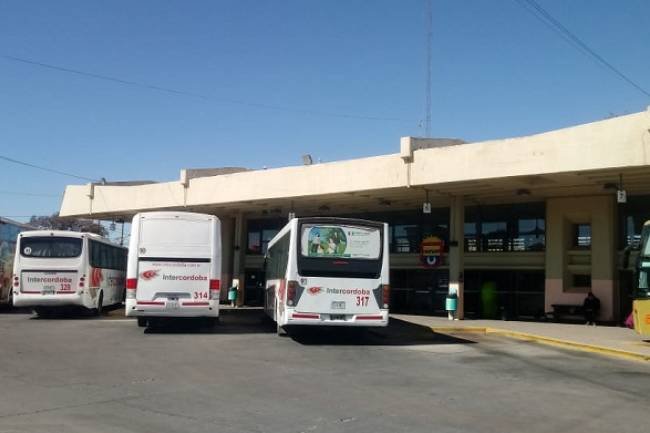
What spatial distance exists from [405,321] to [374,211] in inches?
430

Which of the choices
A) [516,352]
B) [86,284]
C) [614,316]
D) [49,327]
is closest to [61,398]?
[516,352]

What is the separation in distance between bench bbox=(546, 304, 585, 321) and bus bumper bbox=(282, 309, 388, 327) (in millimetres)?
11924

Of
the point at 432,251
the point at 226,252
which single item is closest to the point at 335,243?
the point at 432,251

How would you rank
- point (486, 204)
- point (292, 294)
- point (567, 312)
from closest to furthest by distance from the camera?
point (292, 294), point (567, 312), point (486, 204)

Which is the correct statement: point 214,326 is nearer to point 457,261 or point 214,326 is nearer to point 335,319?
point 335,319

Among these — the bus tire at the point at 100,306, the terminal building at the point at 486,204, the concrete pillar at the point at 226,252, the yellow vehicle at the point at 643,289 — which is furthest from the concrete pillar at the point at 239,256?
the yellow vehicle at the point at 643,289

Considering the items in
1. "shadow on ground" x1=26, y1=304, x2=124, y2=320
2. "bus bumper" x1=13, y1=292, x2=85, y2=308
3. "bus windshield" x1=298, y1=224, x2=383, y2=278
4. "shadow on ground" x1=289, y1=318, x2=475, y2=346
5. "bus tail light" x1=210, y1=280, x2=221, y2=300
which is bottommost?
"shadow on ground" x1=26, y1=304, x2=124, y2=320

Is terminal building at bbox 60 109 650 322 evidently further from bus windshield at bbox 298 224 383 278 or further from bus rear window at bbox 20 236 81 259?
bus rear window at bbox 20 236 81 259

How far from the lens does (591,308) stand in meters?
24.2

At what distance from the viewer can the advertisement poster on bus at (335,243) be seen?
54.6 feet

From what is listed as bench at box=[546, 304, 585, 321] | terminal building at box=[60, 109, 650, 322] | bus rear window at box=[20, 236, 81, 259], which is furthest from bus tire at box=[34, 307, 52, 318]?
bench at box=[546, 304, 585, 321]

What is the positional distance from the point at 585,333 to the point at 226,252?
24.1 m

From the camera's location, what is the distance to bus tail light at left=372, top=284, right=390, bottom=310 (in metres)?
16.6

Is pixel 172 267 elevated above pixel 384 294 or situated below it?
above
